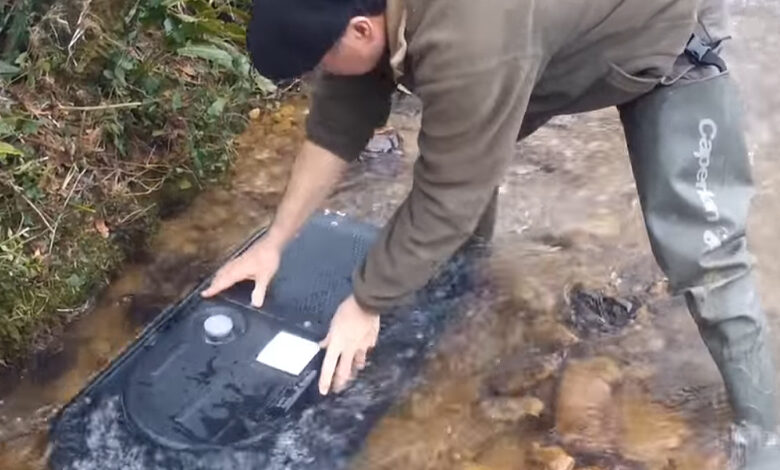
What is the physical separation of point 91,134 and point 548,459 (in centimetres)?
147

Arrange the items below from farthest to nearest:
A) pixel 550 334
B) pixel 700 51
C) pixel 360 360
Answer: pixel 550 334 → pixel 360 360 → pixel 700 51

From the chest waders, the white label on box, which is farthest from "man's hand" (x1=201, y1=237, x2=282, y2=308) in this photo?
the chest waders

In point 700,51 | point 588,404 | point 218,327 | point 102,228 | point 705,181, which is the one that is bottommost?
point 102,228

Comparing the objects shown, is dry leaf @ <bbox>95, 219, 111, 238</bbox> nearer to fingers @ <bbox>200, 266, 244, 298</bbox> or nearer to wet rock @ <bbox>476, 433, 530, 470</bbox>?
fingers @ <bbox>200, 266, 244, 298</bbox>

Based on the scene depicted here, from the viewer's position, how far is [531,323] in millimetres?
2973

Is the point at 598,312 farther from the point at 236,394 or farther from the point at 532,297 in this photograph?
the point at 236,394

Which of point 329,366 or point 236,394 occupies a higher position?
point 329,366

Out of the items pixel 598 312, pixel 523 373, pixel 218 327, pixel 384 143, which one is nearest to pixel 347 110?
pixel 218 327

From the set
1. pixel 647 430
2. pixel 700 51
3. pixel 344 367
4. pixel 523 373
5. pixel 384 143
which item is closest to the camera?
pixel 700 51

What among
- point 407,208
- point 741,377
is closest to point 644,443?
point 741,377

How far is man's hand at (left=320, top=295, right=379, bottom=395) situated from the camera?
2.34 meters

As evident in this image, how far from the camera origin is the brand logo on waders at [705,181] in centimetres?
230

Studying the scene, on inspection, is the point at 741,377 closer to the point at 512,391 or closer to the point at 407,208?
the point at 512,391

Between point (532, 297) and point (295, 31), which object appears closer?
point (295, 31)
